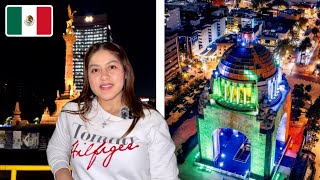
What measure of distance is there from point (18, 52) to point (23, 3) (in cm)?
27

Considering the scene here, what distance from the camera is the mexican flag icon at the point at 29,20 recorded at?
85.8 inches

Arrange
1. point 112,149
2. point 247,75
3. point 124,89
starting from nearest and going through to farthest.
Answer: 1. point 112,149
2. point 124,89
3. point 247,75

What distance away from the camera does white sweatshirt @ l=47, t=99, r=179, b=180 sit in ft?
3.99

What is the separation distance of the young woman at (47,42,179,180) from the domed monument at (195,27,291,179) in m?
0.88

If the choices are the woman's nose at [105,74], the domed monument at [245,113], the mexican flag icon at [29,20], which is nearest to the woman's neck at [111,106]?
the woman's nose at [105,74]

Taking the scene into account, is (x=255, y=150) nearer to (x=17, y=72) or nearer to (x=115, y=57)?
(x=115, y=57)

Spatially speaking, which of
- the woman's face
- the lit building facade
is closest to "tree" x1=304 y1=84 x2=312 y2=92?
the lit building facade

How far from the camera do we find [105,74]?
4.15 ft

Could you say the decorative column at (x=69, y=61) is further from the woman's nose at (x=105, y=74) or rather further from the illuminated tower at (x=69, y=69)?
the woman's nose at (x=105, y=74)

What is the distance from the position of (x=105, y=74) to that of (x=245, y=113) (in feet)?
3.34

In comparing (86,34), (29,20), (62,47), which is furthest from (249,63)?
(29,20)

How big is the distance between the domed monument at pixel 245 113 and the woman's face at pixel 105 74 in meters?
0.94

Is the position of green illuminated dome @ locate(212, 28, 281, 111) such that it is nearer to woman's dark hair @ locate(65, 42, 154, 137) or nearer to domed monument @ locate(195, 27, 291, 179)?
domed monument @ locate(195, 27, 291, 179)

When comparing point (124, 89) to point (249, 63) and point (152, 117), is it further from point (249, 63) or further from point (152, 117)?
point (249, 63)
